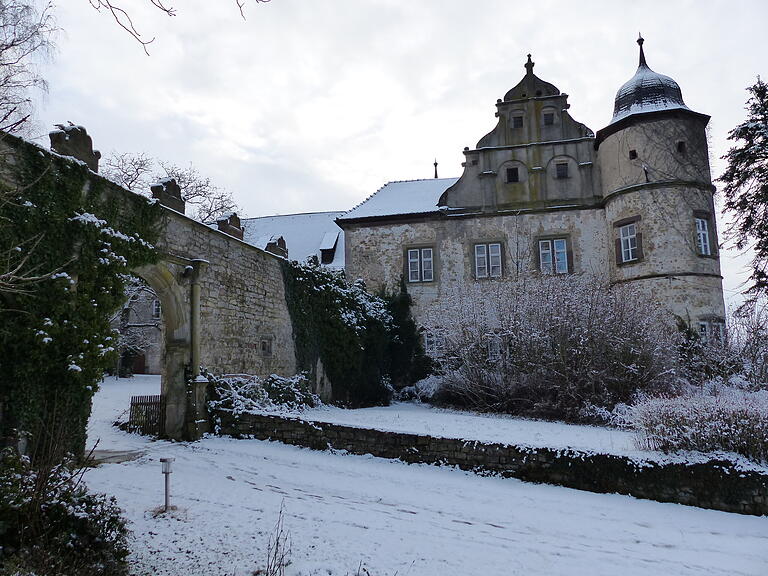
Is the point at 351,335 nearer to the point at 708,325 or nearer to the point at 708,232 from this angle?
the point at 708,325

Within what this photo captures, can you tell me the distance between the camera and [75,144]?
29.0ft

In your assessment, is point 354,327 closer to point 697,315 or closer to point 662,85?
point 697,315

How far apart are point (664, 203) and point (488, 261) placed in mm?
6255

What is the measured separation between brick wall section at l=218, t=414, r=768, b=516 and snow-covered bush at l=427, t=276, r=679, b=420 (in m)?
Result: 5.65

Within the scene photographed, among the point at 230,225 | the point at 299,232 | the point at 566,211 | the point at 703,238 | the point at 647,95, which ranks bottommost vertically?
the point at 230,225

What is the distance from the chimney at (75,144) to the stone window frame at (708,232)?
1800 cm

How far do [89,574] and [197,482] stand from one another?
3.81 m

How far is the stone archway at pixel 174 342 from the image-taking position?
1075 centimetres

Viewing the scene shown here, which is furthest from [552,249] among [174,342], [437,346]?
[174,342]

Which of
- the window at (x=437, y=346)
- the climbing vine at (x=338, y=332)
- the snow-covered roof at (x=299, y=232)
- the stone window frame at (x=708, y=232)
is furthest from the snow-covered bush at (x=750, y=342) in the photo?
the snow-covered roof at (x=299, y=232)

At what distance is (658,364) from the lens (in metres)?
14.2

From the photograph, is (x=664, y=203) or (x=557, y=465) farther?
(x=664, y=203)

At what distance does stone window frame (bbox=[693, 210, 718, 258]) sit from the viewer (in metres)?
19.0

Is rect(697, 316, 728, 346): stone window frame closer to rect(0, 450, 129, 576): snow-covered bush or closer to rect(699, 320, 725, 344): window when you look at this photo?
rect(699, 320, 725, 344): window
